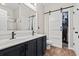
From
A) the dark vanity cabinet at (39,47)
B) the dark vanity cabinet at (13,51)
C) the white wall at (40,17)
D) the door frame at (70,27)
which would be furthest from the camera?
the door frame at (70,27)

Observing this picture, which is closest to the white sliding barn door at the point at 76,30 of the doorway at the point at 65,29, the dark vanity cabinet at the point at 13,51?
the doorway at the point at 65,29

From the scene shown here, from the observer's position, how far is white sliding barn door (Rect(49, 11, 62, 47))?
10.4 feet

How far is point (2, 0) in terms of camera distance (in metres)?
2.01

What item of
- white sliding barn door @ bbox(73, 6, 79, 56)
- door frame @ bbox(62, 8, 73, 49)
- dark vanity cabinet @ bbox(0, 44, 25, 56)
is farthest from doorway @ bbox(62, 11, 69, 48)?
dark vanity cabinet @ bbox(0, 44, 25, 56)

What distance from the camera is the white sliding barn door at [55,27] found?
10.4 feet

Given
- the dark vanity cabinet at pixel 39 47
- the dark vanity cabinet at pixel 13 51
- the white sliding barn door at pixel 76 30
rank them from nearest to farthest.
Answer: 1. the dark vanity cabinet at pixel 13 51
2. the dark vanity cabinet at pixel 39 47
3. the white sliding barn door at pixel 76 30

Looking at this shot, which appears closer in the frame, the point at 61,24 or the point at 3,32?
the point at 3,32

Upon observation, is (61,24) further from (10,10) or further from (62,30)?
(10,10)

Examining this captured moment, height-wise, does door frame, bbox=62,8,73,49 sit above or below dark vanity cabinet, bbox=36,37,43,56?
above

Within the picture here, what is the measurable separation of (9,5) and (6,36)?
665mm

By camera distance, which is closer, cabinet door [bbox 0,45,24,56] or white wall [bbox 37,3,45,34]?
cabinet door [bbox 0,45,24,56]

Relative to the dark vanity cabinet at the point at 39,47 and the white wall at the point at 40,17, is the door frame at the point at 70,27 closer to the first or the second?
the white wall at the point at 40,17

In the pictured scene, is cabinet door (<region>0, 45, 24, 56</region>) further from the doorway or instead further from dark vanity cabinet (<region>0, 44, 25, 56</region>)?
the doorway

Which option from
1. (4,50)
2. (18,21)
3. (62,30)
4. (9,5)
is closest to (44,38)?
(62,30)
